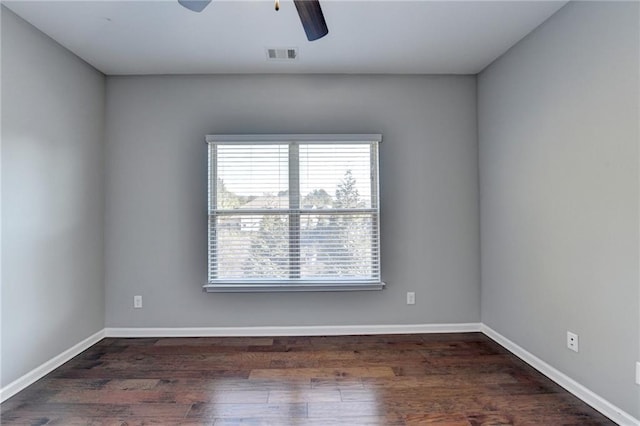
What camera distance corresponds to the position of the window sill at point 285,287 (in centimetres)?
322

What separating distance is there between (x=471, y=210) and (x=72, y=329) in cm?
376

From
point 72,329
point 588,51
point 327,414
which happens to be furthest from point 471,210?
point 72,329

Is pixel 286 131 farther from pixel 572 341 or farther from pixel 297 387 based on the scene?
pixel 572 341

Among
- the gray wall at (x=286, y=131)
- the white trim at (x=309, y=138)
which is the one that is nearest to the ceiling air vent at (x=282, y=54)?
the gray wall at (x=286, y=131)

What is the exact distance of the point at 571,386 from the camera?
225 cm

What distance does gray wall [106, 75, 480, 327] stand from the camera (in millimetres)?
3285

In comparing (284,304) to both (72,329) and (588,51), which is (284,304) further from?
(588,51)

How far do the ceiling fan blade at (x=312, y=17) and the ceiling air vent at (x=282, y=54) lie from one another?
2.99 feet

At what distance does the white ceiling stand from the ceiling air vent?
0.06m

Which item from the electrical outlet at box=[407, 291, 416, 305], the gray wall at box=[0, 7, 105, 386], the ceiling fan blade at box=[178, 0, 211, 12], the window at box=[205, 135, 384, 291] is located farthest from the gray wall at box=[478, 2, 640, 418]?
the gray wall at box=[0, 7, 105, 386]

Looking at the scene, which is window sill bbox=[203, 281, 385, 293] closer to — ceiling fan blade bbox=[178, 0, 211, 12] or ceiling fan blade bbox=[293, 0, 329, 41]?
ceiling fan blade bbox=[293, 0, 329, 41]

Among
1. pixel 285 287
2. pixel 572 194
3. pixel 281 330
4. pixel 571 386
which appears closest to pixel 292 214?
pixel 285 287

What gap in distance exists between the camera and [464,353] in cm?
287

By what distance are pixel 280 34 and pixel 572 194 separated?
2364mm
